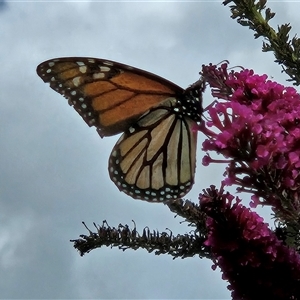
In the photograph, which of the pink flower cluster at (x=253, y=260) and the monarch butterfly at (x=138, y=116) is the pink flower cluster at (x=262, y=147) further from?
the monarch butterfly at (x=138, y=116)

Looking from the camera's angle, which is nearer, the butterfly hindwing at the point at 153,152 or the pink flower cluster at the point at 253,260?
the pink flower cluster at the point at 253,260

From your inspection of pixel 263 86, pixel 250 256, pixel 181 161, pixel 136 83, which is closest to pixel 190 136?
pixel 181 161

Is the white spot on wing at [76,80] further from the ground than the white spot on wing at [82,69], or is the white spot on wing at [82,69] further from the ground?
the white spot on wing at [82,69]

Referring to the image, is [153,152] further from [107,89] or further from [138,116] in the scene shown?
[107,89]

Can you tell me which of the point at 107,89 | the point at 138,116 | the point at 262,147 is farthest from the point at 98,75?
the point at 262,147

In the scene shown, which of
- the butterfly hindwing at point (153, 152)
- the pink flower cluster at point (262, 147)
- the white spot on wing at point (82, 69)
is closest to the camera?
the pink flower cluster at point (262, 147)

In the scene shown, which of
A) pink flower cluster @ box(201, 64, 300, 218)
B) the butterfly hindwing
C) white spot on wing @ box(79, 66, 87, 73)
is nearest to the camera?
pink flower cluster @ box(201, 64, 300, 218)

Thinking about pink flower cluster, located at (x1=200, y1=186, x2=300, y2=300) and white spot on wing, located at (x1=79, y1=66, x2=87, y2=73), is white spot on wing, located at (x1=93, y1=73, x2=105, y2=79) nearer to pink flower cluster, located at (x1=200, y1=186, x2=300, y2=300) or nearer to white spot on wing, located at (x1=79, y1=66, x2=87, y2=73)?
white spot on wing, located at (x1=79, y1=66, x2=87, y2=73)

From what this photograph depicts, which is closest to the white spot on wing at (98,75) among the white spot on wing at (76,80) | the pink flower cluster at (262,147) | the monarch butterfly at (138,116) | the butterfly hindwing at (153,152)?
the monarch butterfly at (138,116)

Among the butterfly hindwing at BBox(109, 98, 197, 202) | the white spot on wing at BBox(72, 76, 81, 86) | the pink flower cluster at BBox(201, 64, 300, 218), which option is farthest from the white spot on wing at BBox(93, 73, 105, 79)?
the pink flower cluster at BBox(201, 64, 300, 218)
